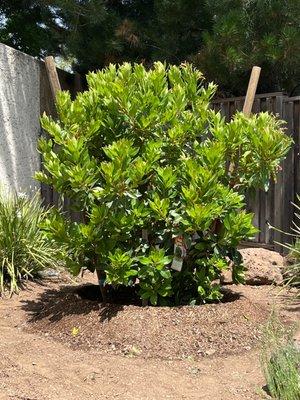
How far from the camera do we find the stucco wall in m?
8.65

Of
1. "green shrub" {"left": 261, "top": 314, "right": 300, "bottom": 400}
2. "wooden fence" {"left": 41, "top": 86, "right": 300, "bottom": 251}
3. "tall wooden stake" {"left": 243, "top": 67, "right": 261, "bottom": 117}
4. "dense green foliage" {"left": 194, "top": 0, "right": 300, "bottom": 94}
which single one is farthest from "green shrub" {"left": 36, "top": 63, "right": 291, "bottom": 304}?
"dense green foliage" {"left": 194, "top": 0, "right": 300, "bottom": 94}

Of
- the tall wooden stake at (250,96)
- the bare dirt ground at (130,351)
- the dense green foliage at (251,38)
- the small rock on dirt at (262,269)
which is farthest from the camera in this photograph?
the dense green foliage at (251,38)

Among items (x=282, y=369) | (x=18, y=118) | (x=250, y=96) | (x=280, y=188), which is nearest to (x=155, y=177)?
(x=250, y=96)

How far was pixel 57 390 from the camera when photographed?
390 cm

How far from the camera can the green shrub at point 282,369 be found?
140 inches

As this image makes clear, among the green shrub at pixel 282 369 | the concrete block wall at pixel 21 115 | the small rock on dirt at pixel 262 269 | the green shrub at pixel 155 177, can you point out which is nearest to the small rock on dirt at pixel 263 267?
the small rock on dirt at pixel 262 269

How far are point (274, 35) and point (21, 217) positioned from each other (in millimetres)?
3709

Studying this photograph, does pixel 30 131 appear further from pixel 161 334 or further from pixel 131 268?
pixel 161 334

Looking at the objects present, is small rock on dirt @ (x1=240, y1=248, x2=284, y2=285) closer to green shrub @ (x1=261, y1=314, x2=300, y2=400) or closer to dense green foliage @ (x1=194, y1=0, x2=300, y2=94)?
dense green foliage @ (x1=194, y1=0, x2=300, y2=94)

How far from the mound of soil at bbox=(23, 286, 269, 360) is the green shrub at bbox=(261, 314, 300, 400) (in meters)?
0.92

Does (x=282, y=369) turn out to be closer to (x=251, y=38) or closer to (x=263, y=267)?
(x=263, y=267)

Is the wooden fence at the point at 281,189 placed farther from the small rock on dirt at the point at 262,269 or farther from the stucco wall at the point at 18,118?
the stucco wall at the point at 18,118

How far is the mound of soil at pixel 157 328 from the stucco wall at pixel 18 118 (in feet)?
11.9

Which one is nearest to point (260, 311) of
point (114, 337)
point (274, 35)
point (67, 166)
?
point (114, 337)
